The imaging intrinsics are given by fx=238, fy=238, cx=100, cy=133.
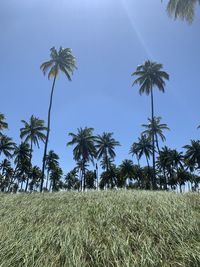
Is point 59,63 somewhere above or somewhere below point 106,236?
above

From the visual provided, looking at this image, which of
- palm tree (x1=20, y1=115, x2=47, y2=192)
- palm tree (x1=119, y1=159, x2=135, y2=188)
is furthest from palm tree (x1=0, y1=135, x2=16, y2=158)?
palm tree (x1=119, y1=159, x2=135, y2=188)

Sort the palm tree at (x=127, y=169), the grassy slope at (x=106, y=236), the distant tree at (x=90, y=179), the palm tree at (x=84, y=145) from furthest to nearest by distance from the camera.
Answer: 1. the distant tree at (x=90, y=179)
2. the palm tree at (x=127, y=169)
3. the palm tree at (x=84, y=145)
4. the grassy slope at (x=106, y=236)

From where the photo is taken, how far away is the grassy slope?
5113 mm

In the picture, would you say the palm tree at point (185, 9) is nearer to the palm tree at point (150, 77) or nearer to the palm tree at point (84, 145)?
the palm tree at point (150, 77)

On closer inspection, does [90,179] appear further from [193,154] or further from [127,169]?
[193,154]

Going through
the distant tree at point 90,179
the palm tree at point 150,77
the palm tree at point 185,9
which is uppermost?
the palm tree at point 150,77

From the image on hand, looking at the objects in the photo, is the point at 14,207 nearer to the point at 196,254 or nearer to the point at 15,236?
the point at 15,236

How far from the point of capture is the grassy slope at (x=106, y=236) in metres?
5.11

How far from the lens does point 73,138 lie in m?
52.3

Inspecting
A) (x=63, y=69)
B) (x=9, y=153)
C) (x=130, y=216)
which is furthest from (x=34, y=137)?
(x=130, y=216)

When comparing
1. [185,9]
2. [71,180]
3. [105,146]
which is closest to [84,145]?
[105,146]

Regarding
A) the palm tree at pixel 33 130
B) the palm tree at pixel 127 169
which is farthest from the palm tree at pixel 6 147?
the palm tree at pixel 127 169

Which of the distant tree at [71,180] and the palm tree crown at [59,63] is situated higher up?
the palm tree crown at [59,63]

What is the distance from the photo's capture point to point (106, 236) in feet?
19.9
